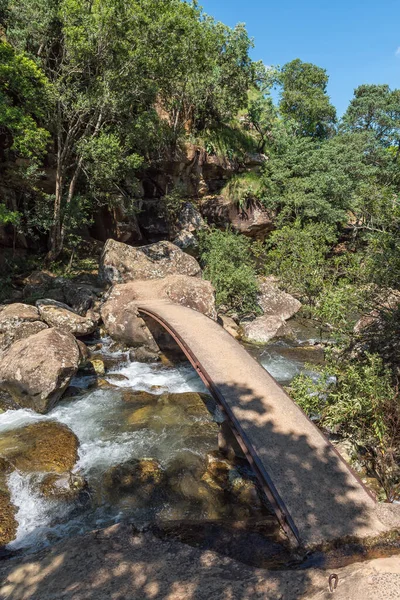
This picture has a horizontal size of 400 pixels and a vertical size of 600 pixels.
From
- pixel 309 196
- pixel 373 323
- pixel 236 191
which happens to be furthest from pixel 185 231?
pixel 373 323

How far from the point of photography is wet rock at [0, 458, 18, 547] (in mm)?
4824

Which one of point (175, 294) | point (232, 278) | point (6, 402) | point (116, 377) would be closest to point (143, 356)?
point (116, 377)

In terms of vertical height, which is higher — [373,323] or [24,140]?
[24,140]

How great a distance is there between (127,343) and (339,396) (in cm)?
752

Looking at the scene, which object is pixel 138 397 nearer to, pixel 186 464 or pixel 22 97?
pixel 186 464

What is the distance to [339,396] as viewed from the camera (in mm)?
6375

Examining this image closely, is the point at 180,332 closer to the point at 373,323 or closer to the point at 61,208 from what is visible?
the point at 373,323

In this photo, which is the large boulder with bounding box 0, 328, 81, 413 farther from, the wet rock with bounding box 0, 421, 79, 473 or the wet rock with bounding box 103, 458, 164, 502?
the wet rock with bounding box 103, 458, 164, 502

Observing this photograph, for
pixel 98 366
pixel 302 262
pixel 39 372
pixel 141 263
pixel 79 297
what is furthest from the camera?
pixel 302 262

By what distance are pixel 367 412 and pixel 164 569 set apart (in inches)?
168

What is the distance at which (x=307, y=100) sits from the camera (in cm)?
3011

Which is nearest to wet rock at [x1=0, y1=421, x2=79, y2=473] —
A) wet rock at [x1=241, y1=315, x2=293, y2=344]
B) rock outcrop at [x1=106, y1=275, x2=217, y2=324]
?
rock outcrop at [x1=106, y1=275, x2=217, y2=324]

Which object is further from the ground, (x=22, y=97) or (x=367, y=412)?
(x=22, y=97)

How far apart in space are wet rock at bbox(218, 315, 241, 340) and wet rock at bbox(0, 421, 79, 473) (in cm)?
759
